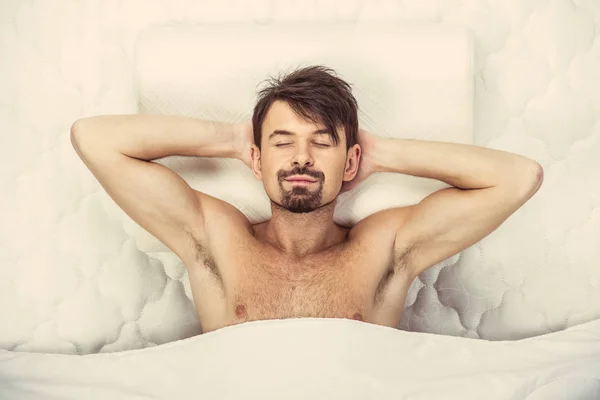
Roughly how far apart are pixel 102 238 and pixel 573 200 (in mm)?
1004

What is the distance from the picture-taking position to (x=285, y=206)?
1035 millimetres

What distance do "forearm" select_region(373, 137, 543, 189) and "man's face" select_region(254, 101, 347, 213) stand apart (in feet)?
0.35

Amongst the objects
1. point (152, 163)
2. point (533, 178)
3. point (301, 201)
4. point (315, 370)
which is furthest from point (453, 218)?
point (152, 163)

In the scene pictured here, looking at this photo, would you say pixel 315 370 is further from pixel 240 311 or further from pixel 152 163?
pixel 152 163

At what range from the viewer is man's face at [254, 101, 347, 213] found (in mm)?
1020

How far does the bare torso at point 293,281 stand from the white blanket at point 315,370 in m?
0.11

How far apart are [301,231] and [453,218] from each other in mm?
282

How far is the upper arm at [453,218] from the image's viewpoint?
41.3 inches

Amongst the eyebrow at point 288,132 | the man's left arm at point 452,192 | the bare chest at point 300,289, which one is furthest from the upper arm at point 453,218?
the eyebrow at point 288,132

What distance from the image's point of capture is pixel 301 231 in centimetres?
111

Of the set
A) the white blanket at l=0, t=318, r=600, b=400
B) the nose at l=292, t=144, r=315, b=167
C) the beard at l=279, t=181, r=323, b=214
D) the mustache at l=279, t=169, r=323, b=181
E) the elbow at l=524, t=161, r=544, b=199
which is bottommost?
the white blanket at l=0, t=318, r=600, b=400

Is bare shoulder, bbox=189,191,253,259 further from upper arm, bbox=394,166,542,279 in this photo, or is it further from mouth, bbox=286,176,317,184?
upper arm, bbox=394,166,542,279

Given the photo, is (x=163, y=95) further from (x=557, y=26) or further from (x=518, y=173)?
(x=557, y=26)

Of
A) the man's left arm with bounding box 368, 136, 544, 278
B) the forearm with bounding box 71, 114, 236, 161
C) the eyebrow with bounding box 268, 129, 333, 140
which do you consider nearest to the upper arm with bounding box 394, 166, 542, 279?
the man's left arm with bounding box 368, 136, 544, 278
